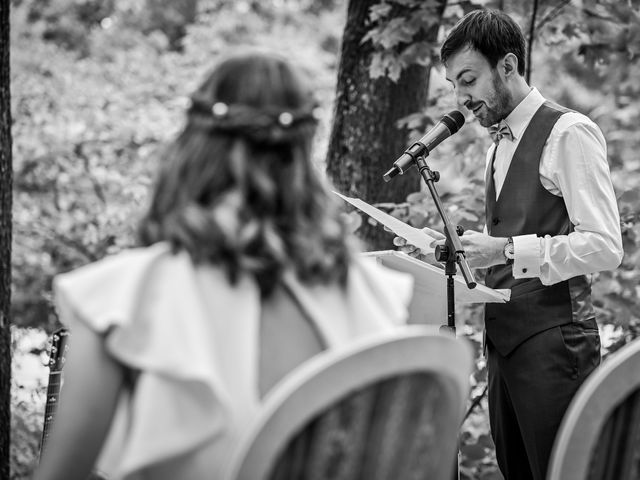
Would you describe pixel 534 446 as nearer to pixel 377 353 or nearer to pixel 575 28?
pixel 377 353

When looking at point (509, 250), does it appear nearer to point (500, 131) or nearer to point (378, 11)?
point (500, 131)

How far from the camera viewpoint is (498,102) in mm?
3016

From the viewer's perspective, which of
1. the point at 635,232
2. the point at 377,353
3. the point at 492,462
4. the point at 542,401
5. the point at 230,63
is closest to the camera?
the point at 377,353

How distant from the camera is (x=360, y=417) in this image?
1221mm

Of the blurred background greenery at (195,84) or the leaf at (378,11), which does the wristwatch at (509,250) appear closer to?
the blurred background greenery at (195,84)

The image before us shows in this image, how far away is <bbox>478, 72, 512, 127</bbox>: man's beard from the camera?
301 centimetres

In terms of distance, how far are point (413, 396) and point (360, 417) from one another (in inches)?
3.6

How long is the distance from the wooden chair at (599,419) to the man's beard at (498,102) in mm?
1745

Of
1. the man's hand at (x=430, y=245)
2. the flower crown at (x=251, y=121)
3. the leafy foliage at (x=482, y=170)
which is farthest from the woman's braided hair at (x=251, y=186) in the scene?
the leafy foliage at (x=482, y=170)

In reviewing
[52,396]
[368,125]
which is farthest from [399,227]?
[368,125]

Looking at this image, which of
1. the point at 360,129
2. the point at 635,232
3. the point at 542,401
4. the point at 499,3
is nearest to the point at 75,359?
the point at 542,401

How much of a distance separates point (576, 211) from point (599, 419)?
149 cm

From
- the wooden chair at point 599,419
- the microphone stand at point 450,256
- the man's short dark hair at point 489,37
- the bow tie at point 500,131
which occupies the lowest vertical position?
the wooden chair at point 599,419

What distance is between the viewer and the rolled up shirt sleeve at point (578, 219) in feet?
8.93
